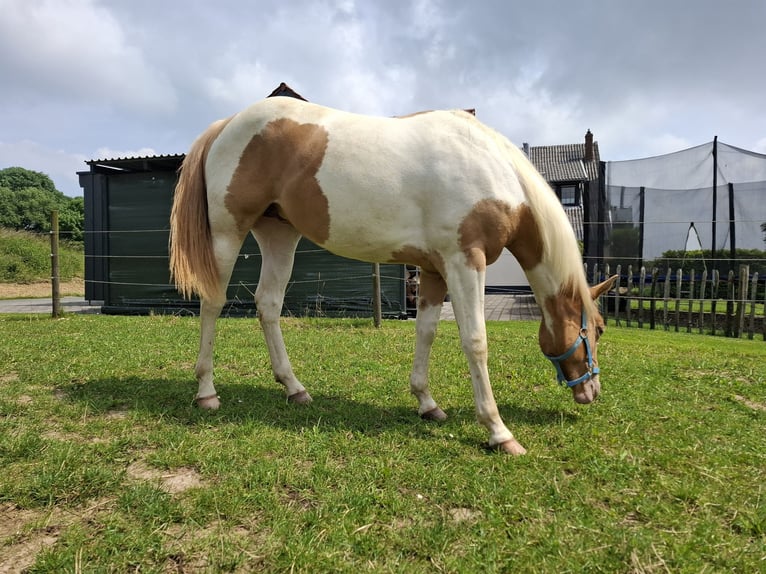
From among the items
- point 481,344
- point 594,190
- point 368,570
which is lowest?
point 368,570

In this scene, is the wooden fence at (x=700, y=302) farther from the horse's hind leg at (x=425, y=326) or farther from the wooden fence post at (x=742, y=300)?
the horse's hind leg at (x=425, y=326)

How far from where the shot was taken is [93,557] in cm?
142

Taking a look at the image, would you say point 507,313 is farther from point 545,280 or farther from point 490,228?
point 490,228

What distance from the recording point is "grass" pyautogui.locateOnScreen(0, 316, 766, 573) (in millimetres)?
1476

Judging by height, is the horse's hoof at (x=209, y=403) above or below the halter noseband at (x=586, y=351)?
below

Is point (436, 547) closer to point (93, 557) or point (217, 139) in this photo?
point (93, 557)

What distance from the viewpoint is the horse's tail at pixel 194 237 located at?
2.94 m

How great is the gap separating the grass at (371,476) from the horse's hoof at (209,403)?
6cm

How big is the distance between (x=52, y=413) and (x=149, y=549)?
1.64 metres

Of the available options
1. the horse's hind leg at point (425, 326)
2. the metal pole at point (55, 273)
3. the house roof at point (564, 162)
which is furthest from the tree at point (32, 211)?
the horse's hind leg at point (425, 326)

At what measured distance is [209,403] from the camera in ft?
9.28

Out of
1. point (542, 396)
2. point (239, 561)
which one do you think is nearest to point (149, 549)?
point (239, 561)

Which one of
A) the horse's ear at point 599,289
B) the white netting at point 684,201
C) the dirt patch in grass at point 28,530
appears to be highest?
the white netting at point 684,201

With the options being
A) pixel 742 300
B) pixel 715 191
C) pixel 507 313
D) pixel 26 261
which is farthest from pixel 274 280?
pixel 26 261
